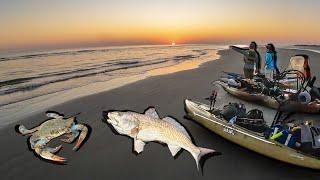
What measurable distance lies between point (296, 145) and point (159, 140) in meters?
5.12

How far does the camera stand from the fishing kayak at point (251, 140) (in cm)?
738

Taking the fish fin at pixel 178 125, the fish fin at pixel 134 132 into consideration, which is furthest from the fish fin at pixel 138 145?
the fish fin at pixel 178 125

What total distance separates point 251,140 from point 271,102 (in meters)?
6.10

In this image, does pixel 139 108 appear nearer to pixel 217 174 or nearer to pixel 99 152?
pixel 99 152

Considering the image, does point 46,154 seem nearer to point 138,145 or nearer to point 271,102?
point 138,145

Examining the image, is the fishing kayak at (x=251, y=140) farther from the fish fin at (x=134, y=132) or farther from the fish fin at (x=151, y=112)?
the fish fin at (x=134, y=132)

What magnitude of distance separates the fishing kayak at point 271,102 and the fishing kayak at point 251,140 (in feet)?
10.2

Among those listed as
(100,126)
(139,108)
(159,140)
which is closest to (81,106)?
(139,108)

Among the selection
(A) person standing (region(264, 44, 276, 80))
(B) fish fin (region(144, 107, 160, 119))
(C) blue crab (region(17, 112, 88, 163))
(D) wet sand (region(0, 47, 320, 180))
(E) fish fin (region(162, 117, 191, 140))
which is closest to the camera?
(B) fish fin (region(144, 107, 160, 119))

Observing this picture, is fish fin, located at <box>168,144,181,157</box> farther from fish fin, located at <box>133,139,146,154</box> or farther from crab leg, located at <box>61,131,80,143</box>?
crab leg, located at <box>61,131,80,143</box>

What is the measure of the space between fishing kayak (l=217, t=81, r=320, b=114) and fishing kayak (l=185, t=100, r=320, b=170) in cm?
312

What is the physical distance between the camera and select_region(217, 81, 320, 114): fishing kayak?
40.4ft

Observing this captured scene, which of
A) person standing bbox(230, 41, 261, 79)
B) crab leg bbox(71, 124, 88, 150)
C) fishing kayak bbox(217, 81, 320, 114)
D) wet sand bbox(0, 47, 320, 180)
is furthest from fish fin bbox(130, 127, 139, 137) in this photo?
person standing bbox(230, 41, 261, 79)

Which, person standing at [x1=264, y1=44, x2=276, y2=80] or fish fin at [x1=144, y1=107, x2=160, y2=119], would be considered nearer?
fish fin at [x1=144, y1=107, x2=160, y2=119]
